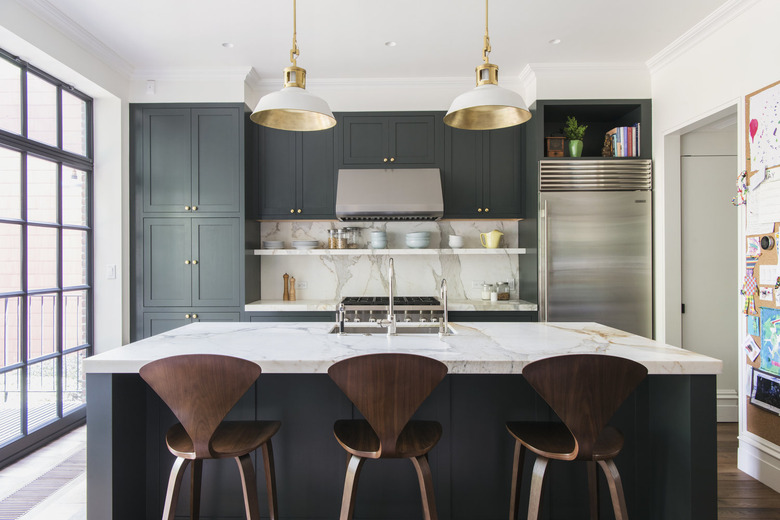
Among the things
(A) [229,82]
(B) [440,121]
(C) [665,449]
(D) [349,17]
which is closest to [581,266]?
(B) [440,121]

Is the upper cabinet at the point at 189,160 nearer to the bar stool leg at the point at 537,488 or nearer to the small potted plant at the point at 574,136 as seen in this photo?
the small potted plant at the point at 574,136

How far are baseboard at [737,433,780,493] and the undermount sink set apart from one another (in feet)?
6.47

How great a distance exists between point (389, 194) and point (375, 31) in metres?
1.22

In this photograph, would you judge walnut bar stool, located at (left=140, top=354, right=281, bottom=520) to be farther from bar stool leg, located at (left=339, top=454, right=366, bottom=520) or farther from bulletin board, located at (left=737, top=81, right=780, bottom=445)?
bulletin board, located at (left=737, top=81, right=780, bottom=445)

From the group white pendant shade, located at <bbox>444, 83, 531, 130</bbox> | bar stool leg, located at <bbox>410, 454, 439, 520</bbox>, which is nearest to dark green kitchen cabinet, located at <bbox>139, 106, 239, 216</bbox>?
white pendant shade, located at <bbox>444, 83, 531, 130</bbox>

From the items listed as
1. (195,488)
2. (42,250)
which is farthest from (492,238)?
(42,250)

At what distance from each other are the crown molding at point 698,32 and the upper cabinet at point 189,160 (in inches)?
133

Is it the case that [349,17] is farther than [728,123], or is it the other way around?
[728,123]

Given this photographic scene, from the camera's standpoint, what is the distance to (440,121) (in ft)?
12.9

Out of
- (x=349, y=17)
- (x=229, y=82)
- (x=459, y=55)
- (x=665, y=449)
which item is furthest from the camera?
(x=229, y=82)

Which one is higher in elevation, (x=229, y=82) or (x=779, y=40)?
(x=229, y=82)

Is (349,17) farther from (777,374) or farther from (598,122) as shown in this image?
(777,374)

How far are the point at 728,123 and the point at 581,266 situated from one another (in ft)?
4.78

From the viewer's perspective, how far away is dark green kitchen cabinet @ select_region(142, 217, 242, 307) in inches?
148
